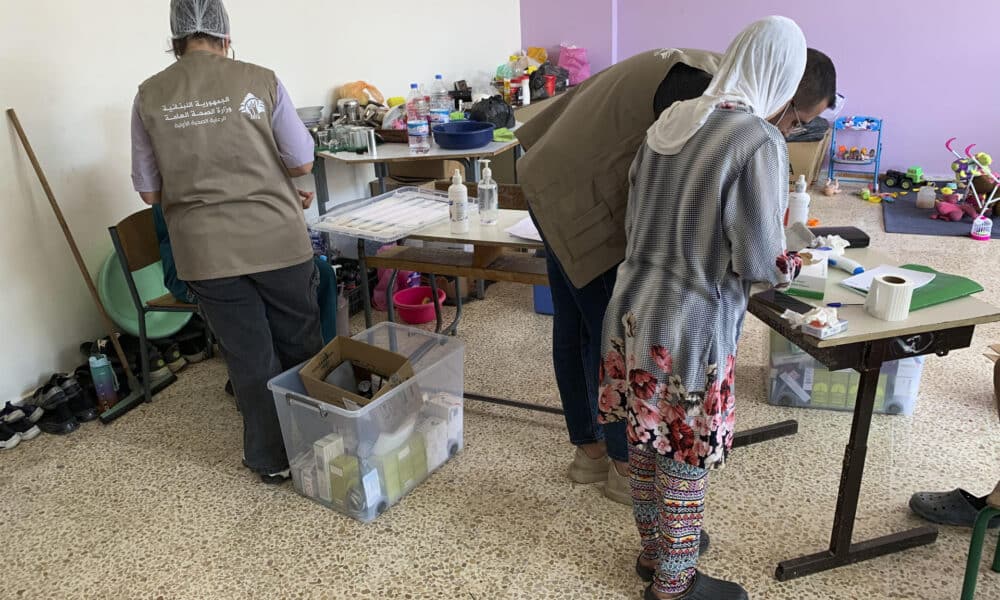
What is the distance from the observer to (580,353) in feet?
6.54

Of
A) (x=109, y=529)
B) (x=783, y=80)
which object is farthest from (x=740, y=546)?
(x=109, y=529)

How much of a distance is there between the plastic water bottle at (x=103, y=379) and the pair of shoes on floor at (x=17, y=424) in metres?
0.20

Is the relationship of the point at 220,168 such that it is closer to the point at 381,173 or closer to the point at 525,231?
the point at 525,231

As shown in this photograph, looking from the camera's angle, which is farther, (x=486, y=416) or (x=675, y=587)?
(x=486, y=416)

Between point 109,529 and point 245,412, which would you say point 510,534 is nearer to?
point 245,412

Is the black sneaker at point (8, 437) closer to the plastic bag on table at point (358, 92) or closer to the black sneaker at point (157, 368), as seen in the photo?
the black sneaker at point (157, 368)

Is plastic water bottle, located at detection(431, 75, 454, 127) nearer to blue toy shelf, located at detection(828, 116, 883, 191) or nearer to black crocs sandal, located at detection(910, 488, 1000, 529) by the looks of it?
black crocs sandal, located at detection(910, 488, 1000, 529)

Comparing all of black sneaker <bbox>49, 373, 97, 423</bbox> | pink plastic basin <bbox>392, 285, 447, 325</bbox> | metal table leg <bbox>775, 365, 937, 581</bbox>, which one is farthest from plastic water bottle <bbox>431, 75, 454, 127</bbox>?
metal table leg <bbox>775, 365, 937, 581</bbox>

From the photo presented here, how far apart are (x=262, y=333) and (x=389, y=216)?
0.66 m

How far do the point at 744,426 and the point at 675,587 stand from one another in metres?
0.94

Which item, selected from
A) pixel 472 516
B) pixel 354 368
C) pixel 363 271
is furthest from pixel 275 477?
pixel 363 271

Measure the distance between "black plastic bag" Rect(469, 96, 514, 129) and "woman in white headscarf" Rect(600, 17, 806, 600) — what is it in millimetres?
2556

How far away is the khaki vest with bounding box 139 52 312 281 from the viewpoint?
189 centimetres

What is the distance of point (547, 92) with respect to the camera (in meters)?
5.17
